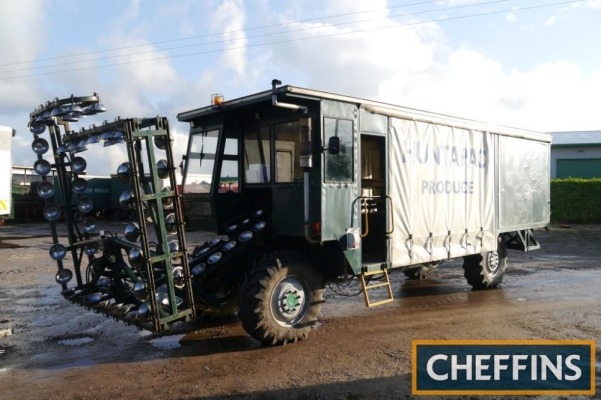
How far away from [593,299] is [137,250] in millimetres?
7707

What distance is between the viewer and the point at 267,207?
24.5 ft

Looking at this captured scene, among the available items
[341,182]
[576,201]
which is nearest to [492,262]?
[341,182]

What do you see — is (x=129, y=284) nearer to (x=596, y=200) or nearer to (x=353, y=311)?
(x=353, y=311)

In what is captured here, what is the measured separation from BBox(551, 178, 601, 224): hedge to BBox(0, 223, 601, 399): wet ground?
15.3m

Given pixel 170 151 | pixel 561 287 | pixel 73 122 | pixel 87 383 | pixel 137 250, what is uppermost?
pixel 73 122

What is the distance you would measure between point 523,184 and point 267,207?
5676 mm

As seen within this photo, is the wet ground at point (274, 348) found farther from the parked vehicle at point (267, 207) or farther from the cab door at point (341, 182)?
the cab door at point (341, 182)

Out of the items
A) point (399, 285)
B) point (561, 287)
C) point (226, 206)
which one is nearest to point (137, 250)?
point (226, 206)

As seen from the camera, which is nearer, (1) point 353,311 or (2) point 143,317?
(2) point 143,317

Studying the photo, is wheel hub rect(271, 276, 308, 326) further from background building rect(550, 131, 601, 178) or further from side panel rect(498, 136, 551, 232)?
background building rect(550, 131, 601, 178)

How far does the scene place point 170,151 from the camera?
575 cm

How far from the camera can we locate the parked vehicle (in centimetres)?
575

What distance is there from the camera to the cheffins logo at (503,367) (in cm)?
488

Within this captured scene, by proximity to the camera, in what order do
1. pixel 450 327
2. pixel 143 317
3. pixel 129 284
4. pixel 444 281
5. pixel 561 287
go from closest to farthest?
pixel 143 317
pixel 129 284
pixel 450 327
pixel 561 287
pixel 444 281
